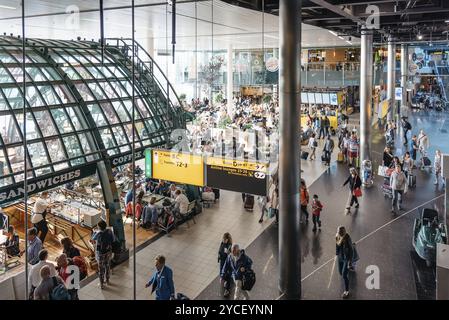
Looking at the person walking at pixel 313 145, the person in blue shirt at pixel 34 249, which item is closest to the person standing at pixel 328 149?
the person walking at pixel 313 145

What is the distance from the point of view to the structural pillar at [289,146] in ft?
26.0

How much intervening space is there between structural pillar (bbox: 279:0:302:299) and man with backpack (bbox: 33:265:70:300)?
4289mm

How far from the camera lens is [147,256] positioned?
36.0ft

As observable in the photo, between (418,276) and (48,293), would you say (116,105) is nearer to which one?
(48,293)

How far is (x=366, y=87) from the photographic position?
59.4ft

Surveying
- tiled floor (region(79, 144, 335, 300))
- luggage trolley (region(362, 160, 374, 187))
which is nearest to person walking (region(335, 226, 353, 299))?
tiled floor (region(79, 144, 335, 300))

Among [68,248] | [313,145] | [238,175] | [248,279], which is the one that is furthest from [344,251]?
[313,145]

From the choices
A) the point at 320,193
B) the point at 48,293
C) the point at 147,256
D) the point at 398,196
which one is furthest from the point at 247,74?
the point at 48,293

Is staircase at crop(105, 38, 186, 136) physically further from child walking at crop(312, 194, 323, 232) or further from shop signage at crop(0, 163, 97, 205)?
child walking at crop(312, 194, 323, 232)

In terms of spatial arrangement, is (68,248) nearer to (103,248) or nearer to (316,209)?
(103,248)

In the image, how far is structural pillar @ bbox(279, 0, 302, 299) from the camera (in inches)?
312

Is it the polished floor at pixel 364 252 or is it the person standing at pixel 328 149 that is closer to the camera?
the polished floor at pixel 364 252

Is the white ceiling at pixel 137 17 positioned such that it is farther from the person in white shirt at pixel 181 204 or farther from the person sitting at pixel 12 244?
the person sitting at pixel 12 244

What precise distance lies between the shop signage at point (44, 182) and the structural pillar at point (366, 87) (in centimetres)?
1180
